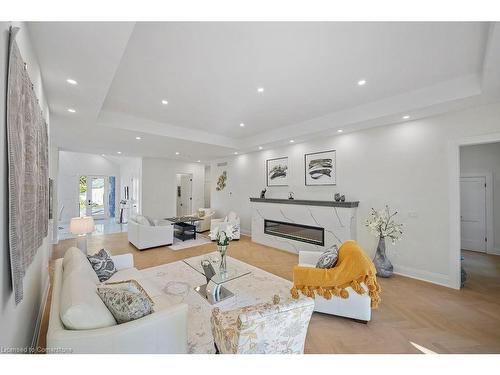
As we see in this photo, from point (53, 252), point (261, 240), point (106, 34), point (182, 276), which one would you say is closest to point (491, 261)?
point (261, 240)

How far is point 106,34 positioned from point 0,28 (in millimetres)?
658

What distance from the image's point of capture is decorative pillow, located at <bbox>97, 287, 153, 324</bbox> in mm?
1526

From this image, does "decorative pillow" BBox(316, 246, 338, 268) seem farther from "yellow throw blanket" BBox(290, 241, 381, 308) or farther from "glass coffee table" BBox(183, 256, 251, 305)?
"glass coffee table" BBox(183, 256, 251, 305)

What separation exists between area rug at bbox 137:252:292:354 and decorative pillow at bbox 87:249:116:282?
464 millimetres

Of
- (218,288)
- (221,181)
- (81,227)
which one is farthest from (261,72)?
(221,181)

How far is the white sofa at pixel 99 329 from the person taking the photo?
1251mm

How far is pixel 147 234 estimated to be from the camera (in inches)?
203

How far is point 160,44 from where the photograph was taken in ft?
6.84

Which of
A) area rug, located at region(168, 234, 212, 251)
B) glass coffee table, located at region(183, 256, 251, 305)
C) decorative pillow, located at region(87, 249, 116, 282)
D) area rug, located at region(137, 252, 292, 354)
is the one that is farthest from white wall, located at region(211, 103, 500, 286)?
decorative pillow, located at region(87, 249, 116, 282)

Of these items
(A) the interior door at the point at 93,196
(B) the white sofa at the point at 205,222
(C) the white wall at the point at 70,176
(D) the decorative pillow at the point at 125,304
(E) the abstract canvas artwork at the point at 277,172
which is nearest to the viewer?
(D) the decorative pillow at the point at 125,304

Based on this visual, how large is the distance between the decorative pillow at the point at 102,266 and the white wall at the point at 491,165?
7.55 m

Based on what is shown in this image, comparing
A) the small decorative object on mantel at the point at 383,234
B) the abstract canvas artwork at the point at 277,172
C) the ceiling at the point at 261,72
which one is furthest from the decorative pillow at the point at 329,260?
the abstract canvas artwork at the point at 277,172

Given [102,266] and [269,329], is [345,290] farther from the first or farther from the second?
[102,266]

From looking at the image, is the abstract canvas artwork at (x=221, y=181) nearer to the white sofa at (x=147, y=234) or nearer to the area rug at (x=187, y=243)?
the area rug at (x=187, y=243)
